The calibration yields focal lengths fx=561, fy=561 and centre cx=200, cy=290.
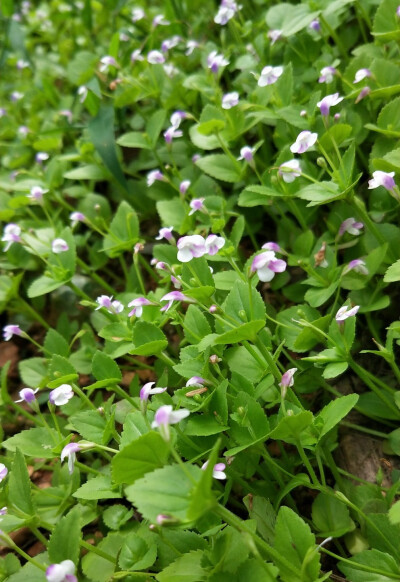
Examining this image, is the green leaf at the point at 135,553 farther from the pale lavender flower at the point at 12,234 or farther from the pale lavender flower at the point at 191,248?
the pale lavender flower at the point at 12,234

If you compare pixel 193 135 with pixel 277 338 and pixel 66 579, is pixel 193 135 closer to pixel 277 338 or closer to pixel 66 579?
pixel 277 338

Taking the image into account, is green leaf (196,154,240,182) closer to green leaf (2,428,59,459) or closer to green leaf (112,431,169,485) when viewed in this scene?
green leaf (2,428,59,459)

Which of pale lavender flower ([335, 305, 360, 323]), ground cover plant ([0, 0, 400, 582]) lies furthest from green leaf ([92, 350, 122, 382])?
pale lavender flower ([335, 305, 360, 323])

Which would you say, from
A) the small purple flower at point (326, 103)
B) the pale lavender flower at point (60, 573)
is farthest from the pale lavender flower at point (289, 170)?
the pale lavender flower at point (60, 573)

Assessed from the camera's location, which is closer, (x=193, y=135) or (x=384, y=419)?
(x=384, y=419)

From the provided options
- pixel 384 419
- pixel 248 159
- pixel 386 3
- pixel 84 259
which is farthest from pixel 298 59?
pixel 384 419
